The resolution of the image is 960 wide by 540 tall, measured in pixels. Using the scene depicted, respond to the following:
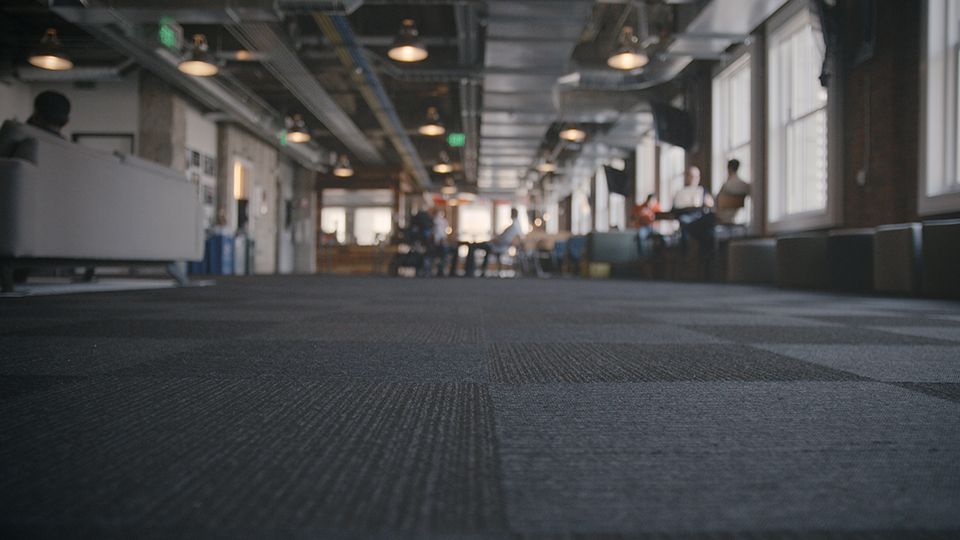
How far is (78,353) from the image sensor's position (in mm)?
1586

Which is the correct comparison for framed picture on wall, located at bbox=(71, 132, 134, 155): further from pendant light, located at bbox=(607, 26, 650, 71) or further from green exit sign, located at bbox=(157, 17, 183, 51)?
pendant light, located at bbox=(607, 26, 650, 71)

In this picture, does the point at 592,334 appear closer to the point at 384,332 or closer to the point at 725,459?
the point at 384,332

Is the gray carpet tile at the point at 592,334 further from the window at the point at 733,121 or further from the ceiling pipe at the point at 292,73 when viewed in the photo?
the ceiling pipe at the point at 292,73

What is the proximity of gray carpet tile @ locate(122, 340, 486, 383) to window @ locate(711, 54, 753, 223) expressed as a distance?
284 inches

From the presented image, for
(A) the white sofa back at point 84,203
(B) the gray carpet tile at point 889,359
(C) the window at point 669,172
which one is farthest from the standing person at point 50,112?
(C) the window at point 669,172

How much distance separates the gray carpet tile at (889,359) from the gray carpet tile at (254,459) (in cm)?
91

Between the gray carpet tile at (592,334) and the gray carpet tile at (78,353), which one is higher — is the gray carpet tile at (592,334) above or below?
below

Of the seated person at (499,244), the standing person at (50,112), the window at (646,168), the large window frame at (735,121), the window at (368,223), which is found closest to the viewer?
the standing person at (50,112)

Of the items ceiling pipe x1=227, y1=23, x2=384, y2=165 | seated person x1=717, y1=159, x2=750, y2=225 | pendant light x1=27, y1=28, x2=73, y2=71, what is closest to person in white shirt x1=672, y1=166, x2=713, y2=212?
seated person x1=717, y1=159, x2=750, y2=225

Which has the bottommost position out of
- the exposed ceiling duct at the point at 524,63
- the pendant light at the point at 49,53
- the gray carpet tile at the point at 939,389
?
the gray carpet tile at the point at 939,389

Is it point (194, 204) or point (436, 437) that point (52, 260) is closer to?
point (194, 204)

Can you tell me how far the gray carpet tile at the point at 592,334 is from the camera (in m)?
1.98

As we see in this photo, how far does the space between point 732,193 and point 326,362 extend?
719 cm

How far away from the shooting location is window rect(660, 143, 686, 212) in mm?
11500
